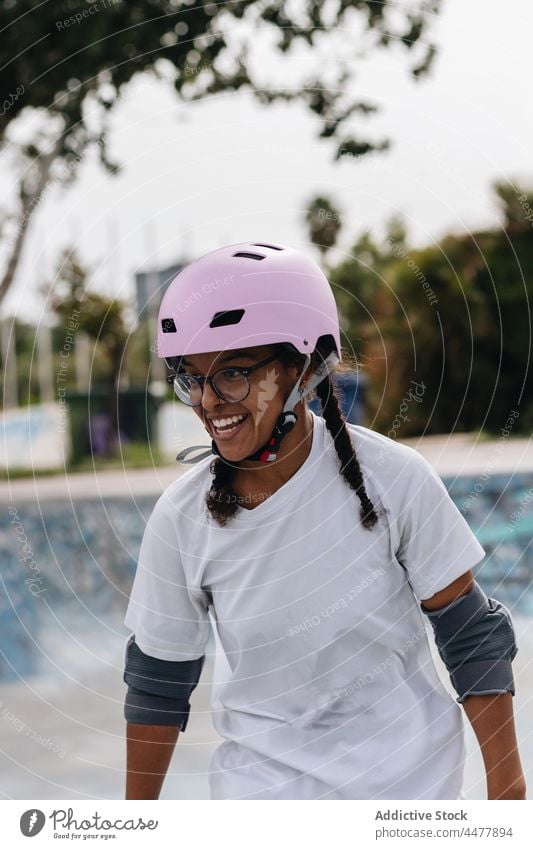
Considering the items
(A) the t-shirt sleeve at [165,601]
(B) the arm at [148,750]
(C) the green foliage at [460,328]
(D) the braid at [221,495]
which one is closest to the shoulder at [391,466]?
(D) the braid at [221,495]

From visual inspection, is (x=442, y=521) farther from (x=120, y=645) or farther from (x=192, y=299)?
(x=120, y=645)

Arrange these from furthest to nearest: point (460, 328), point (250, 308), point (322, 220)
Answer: point (460, 328), point (322, 220), point (250, 308)

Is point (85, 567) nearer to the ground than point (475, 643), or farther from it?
nearer to the ground

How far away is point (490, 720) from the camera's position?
1725 millimetres

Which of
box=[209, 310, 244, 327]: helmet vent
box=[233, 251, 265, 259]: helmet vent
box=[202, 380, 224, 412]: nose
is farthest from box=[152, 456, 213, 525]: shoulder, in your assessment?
box=[233, 251, 265, 259]: helmet vent

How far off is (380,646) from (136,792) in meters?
0.54

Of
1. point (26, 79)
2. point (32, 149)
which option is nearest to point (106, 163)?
point (26, 79)

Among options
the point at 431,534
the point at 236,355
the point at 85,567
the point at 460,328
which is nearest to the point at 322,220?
the point at 236,355

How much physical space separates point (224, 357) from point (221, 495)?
0.74 feet

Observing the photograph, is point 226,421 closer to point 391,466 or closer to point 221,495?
point 221,495

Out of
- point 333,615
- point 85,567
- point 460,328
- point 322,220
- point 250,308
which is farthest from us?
point 460,328

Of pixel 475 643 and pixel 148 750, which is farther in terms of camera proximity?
pixel 148 750
